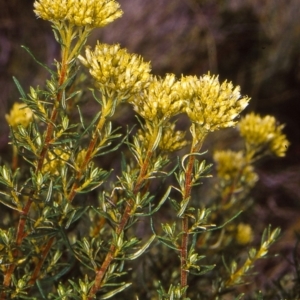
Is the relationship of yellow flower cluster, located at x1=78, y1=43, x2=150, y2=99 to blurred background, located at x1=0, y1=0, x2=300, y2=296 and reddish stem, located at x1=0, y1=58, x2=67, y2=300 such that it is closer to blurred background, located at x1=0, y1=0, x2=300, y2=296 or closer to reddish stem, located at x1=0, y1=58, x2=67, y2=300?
reddish stem, located at x1=0, y1=58, x2=67, y2=300

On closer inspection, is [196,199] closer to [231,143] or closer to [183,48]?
[231,143]

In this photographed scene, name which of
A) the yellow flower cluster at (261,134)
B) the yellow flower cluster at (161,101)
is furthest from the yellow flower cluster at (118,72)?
the yellow flower cluster at (261,134)

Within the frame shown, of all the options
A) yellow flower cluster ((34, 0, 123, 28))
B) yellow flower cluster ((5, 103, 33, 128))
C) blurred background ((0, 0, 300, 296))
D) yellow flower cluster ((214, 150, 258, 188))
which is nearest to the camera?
yellow flower cluster ((34, 0, 123, 28))

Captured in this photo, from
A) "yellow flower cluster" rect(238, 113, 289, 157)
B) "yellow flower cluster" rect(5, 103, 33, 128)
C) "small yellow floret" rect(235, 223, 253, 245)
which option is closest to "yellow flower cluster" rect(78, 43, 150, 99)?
"yellow flower cluster" rect(5, 103, 33, 128)

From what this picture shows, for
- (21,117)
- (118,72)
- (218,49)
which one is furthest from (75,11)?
(218,49)

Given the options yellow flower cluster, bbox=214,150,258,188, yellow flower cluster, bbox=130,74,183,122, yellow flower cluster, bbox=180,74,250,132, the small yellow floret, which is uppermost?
yellow flower cluster, bbox=180,74,250,132

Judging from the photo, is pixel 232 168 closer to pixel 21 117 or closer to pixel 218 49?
pixel 21 117
